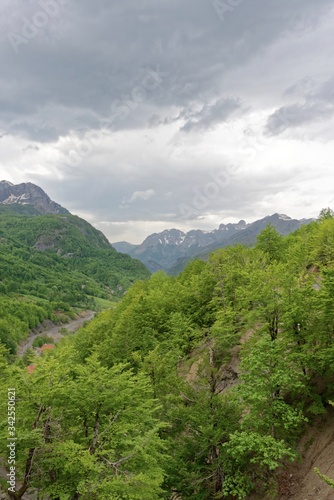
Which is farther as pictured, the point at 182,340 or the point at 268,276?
the point at 182,340

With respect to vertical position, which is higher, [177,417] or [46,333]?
[177,417]

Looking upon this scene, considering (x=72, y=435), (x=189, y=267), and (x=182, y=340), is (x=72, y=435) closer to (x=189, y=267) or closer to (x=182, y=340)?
(x=182, y=340)

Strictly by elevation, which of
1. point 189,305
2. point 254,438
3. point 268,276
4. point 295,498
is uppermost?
point 268,276

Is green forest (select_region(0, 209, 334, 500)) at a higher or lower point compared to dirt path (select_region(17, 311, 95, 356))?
higher

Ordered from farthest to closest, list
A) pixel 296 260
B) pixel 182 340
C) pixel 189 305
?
pixel 189 305, pixel 296 260, pixel 182 340

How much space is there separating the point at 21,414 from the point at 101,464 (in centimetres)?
574

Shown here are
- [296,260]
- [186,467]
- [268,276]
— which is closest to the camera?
[186,467]

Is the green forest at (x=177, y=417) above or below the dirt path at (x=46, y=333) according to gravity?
above

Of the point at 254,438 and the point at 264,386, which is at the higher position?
the point at 264,386

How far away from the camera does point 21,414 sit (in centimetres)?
1952

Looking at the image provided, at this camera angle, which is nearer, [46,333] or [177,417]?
[177,417]

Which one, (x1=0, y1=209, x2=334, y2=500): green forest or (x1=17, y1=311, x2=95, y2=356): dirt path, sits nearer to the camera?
(x1=0, y1=209, x2=334, y2=500): green forest

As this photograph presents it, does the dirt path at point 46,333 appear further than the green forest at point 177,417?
Yes

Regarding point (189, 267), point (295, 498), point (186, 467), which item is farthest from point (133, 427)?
point (189, 267)
